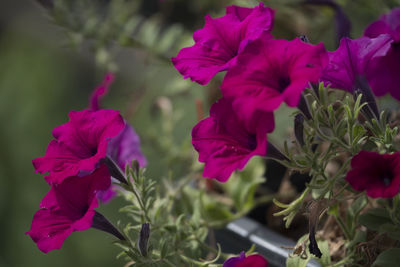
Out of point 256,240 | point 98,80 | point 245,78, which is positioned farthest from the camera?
point 98,80

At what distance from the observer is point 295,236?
0.54 meters

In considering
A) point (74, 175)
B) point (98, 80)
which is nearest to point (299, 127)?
point (74, 175)

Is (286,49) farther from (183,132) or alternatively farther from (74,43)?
(183,132)

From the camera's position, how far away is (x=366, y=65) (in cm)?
34

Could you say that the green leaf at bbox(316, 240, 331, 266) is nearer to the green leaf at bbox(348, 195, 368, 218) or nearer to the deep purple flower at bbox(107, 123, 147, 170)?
the green leaf at bbox(348, 195, 368, 218)

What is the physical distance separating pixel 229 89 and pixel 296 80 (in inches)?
1.4

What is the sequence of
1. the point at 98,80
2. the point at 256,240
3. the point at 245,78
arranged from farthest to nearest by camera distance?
the point at 98,80 < the point at 256,240 < the point at 245,78

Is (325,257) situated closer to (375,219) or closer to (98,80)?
(375,219)

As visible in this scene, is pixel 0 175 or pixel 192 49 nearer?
pixel 192 49

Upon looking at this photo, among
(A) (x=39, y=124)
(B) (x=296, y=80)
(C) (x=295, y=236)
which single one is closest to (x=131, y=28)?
(C) (x=295, y=236)

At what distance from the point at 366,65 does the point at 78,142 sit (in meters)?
0.19

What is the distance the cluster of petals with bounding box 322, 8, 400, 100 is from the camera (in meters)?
0.33

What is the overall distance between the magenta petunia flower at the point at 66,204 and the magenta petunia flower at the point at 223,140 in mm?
64

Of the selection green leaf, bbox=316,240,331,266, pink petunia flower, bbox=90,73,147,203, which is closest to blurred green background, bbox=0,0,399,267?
pink petunia flower, bbox=90,73,147,203
